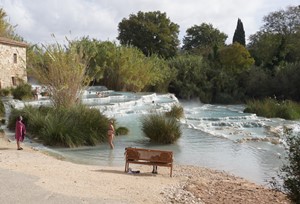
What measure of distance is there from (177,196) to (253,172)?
4808mm

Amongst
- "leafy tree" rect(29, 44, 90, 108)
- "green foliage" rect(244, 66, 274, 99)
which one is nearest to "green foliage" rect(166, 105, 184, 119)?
"leafy tree" rect(29, 44, 90, 108)

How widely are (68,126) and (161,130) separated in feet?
11.8

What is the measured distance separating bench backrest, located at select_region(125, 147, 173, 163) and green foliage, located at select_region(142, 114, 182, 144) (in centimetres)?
523

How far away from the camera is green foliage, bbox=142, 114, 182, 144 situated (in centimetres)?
1620

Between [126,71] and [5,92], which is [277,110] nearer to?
[126,71]

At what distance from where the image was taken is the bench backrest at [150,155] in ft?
35.7

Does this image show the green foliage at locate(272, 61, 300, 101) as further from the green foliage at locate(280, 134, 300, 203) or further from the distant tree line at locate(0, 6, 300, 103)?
the green foliage at locate(280, 134, 300, 203)

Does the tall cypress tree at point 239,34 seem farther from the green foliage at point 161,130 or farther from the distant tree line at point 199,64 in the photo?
the green foliage at point 161,130

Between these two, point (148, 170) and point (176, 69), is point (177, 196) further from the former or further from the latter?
point (176, 69)

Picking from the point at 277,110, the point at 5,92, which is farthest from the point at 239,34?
the point at 5,92

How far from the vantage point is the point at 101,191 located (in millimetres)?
8281

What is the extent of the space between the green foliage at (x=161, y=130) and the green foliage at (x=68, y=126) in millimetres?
1757

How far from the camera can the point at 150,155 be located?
1095 centimetres

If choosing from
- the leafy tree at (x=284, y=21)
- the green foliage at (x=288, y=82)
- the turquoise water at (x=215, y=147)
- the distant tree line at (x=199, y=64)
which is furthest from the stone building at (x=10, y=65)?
the leafy tree at (x=284, y=21)
